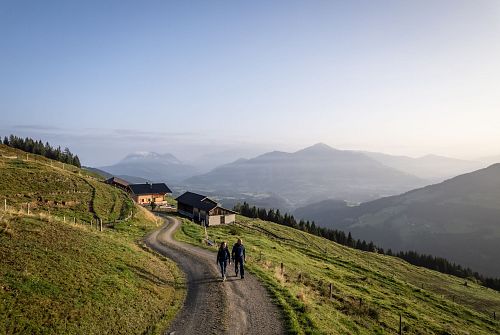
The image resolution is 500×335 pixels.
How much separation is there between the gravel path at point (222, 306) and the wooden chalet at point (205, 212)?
5214 cm

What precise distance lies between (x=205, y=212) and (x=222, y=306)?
64.4 metres

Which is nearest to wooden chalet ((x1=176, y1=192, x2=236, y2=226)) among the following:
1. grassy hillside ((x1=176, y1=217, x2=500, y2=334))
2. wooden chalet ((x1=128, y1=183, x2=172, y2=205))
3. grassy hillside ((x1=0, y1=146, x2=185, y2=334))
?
wooden chalet ((x1=128, y1=183, x2=172, y2=205))

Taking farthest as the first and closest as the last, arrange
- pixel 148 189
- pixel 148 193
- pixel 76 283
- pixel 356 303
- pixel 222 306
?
1. pixel 148 189
2. pixel 148 193
3. pixel 356 303
4. pixel 222 306
5. pixel 76 283

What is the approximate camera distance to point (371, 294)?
145 ft

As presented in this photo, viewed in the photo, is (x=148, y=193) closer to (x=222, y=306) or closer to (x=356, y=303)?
(x=356, y=303)

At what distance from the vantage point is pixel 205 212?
279ft

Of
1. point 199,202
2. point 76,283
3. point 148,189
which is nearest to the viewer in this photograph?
point 76,283

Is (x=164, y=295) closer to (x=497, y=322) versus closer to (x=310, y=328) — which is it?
(x=310, y=328)

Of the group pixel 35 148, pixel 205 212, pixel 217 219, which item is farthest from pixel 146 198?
pixel 35 148

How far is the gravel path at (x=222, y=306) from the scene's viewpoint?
18.6 meters

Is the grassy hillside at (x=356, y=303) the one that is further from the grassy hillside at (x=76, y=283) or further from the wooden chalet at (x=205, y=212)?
the wooden chalet at (x=205, y=212)

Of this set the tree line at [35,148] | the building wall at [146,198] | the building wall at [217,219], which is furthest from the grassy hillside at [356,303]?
the tree line at [35,148]

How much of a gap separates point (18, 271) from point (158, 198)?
95.1 m

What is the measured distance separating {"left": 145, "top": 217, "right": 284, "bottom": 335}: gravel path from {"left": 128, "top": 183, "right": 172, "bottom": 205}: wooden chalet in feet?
252
